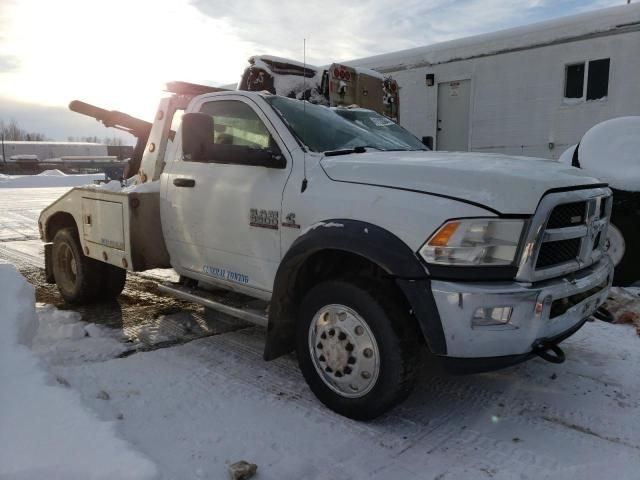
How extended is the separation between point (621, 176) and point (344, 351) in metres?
4.32

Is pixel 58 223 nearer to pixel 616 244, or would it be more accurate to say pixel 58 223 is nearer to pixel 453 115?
pixel 616 244

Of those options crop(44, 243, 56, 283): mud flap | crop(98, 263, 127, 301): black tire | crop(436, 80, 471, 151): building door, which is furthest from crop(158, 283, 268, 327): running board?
crop(436, 80, 471, 151): building door

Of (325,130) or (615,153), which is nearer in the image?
(325,130)

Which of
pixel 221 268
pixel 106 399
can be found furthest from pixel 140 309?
pixel 106 399

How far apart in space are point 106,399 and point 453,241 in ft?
7.35

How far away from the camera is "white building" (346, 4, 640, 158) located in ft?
31.5

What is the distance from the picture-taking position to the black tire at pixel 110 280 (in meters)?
5.14

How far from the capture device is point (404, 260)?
255cm

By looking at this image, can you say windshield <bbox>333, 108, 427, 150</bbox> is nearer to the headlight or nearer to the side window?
the side window

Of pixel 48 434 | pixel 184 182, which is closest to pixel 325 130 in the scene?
pixel 184 182

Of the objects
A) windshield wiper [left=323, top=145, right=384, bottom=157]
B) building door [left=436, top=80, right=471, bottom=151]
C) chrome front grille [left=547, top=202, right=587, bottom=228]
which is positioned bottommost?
chrome front grille [left=547, top=202, right=587, bottom=228]

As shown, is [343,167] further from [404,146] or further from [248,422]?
[248,422]

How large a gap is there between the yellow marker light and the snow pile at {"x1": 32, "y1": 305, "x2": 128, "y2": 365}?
8.52ft

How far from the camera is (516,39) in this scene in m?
10.7
